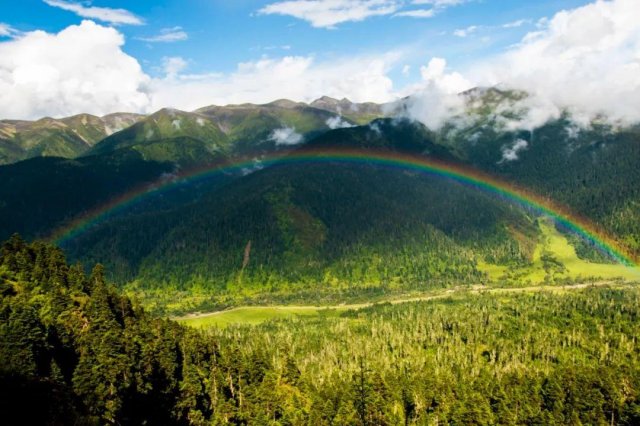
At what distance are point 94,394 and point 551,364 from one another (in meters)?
162

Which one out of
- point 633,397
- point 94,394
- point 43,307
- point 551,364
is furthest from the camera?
point 551,364

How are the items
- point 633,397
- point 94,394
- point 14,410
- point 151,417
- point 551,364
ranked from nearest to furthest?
1. point 14,410
2. point 94,394
3. point 151,417
4. point 633,397
5. point 551,364

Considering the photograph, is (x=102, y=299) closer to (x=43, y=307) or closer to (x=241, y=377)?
(x=43, y=307)

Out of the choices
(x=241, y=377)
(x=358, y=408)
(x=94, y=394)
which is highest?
(x=94, y=394)

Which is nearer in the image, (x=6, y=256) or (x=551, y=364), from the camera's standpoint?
(x=6, y=256)

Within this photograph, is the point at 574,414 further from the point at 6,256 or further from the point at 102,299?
the point at 6,256

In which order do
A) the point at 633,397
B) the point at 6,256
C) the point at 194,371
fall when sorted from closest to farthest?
the point at 194,371 → the point at 6,256 → the point at 633,397

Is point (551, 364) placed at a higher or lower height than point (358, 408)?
lower

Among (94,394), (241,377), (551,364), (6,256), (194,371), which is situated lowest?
(551,364)

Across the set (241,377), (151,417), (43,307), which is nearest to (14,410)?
(151,417)

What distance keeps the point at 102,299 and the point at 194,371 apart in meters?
26.2

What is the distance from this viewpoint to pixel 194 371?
109250mm

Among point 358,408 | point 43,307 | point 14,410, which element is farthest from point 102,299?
point 358,408

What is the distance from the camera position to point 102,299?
4385 inches
